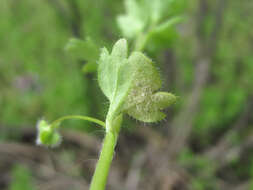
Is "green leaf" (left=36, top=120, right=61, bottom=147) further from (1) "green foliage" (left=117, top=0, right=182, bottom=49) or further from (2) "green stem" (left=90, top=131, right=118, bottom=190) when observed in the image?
(1) "green foliage" (left=117, top=0, right=182, bottom=49)

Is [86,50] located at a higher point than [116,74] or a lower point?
A: higher

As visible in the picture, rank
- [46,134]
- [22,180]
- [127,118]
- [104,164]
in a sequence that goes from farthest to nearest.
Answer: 1. [127,118]
2. [22,180]
3. [46,134]
4. [104,164]

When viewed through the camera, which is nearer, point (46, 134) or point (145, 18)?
point (46, 134)

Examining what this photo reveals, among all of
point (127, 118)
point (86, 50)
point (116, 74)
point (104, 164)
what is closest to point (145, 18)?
point (86, 50)

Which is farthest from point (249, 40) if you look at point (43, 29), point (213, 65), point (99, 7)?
point (43, 29)

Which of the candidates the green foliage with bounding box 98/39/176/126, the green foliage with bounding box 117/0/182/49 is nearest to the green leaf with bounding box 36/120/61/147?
the green foliage with bounding box 98/39/176/126

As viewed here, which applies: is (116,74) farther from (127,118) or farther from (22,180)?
(127,118)

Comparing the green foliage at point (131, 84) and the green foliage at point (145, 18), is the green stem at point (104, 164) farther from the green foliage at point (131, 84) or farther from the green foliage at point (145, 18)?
the green foliage at point (145, 18)

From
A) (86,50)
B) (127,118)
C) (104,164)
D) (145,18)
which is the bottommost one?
(104,164)
